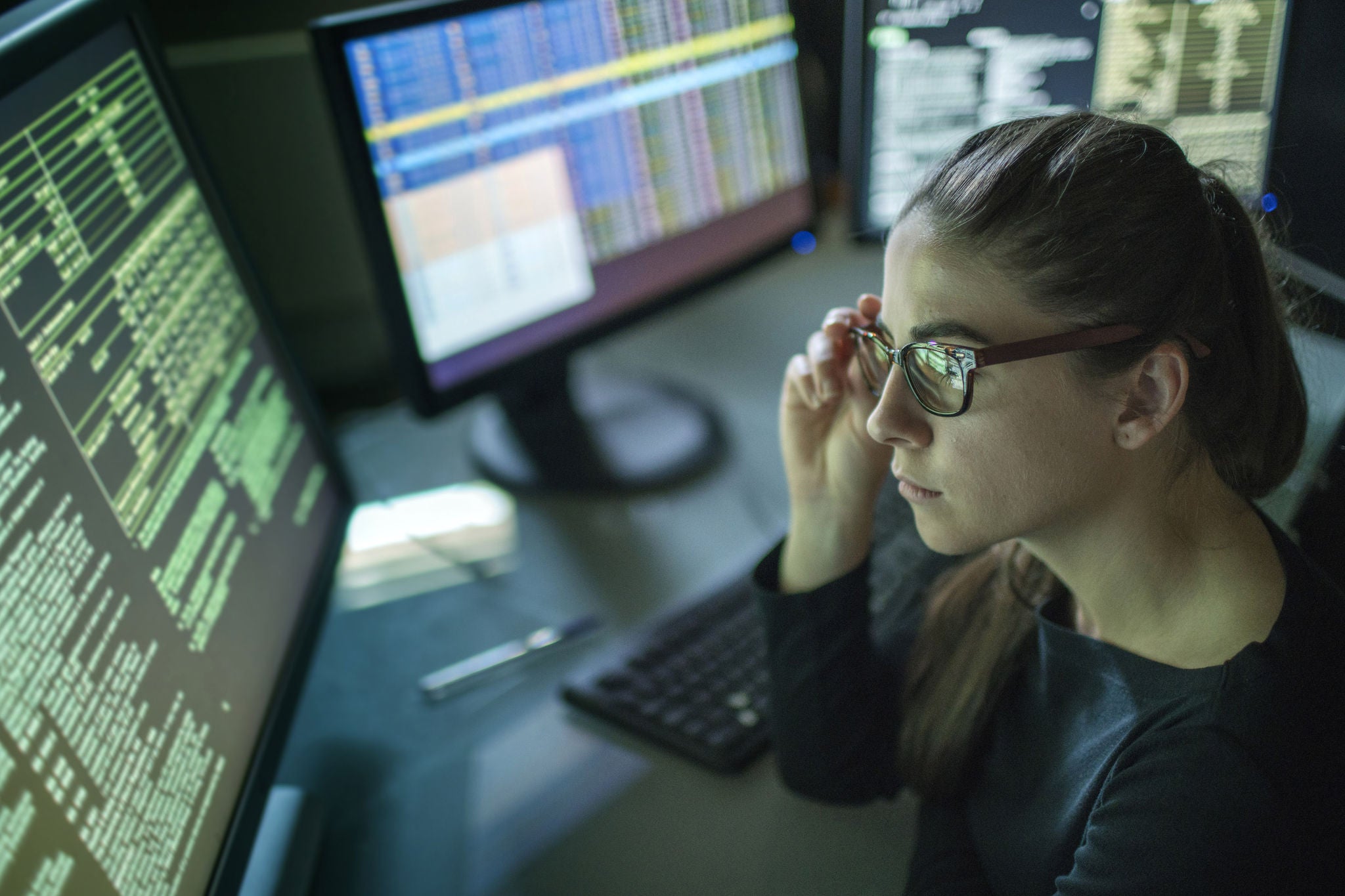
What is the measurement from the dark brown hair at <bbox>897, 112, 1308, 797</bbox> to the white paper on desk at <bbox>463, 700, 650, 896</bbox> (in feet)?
1.50

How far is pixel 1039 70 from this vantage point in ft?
3.44

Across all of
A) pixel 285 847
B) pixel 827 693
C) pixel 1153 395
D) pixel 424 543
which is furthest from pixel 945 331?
pixel 424 543

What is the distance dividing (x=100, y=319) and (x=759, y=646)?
549mm

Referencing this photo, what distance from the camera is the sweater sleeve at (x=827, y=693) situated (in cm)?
78

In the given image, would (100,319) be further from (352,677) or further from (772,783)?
(772,783)

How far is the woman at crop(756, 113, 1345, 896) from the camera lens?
0.56 metres

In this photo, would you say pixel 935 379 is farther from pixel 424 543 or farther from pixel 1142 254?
pixel 424 543

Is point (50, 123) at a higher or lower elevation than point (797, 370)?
higher

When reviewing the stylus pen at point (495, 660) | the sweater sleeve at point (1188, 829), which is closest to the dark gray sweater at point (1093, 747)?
the sweater sleeve at point (1188, 829)

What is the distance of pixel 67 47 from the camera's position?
0.62 metres

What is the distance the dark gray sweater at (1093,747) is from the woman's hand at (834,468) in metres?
0.02

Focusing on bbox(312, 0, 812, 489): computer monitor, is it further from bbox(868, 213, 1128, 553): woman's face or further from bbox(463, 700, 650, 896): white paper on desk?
bbox(868, 213, 1128, 553): woman's face

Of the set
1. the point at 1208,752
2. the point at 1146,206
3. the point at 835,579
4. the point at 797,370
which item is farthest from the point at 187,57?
the point at 1208,752

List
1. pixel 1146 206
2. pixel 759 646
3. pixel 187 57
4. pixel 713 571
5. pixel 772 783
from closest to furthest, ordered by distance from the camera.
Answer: pixel 1146 206, pixel 772 783, pixel 759 646, pixel 713 571, pixel 187 57
